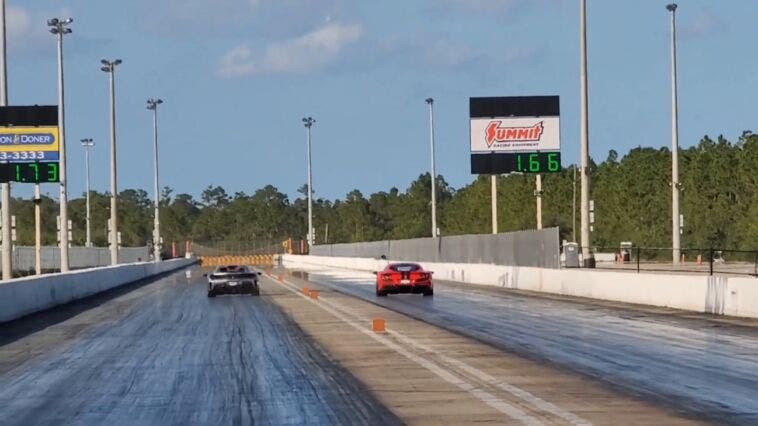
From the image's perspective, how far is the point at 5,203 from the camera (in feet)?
134

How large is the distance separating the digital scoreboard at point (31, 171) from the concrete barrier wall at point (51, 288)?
327cm

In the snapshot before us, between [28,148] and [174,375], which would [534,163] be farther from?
[174,375]

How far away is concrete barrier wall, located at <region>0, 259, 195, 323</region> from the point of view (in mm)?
32688

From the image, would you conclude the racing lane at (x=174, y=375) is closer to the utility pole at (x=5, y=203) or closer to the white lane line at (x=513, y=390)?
the white lane line at (x=513, y=390)

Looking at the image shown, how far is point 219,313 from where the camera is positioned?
3422 cm

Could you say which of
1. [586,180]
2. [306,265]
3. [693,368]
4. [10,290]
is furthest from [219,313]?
[306,265]

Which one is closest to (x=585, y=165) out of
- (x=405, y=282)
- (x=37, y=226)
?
(x=405, y=282)

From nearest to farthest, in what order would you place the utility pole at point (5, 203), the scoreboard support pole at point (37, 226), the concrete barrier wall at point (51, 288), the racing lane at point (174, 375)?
the racing lane at point (174, 375), the concrete barrier wall at point (51, 288), the utility pole at point (5, 203), the scoreboard support pole at point (37, 226)

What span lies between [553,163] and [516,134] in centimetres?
233

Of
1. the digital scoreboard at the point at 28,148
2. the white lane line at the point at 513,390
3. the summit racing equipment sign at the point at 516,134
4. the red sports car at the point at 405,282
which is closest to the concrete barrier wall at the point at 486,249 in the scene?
the summit racing equipment sign at the point at 516,134

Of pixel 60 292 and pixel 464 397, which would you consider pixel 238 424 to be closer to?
pixel 464 397

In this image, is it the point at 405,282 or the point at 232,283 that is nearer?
the point at 405,282

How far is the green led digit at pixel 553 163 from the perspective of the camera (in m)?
53.0

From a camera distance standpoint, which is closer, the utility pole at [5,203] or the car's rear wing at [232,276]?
the utility pole at [5,203]
